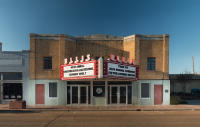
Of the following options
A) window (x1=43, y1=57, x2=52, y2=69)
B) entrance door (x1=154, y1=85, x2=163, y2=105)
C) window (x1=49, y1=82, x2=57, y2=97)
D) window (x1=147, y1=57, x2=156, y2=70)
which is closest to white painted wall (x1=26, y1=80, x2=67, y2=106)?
window (x1=49, y1=82, x2=57, y2=97)

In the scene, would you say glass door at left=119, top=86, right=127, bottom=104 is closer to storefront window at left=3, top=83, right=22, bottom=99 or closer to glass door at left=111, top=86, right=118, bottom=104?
glass door at left=111, top=86, right=118, bottom=104

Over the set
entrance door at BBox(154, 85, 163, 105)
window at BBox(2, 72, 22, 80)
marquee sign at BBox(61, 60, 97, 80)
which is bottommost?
entrance door at BBox(154, 85, 163, 105)

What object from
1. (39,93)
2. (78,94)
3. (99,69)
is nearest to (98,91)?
(78,94)

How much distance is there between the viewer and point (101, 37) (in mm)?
20750

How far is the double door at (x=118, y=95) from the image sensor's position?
1944cm

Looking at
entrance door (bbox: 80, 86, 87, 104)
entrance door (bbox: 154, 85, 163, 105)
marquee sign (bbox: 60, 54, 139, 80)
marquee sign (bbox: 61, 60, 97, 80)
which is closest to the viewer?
marquee sign (bbox: 60, 54, 139, 80)

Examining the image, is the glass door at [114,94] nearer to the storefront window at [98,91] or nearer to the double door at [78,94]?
the storefront window at [98,91]

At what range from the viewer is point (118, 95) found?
1948 cm

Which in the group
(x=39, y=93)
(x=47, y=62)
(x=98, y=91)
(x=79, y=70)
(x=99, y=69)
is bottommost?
(x=39, y=93)

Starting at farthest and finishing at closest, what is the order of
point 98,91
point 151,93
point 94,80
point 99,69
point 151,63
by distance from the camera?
point 151,63
point 151,93
point 98,91
point 94,80
point 99,69

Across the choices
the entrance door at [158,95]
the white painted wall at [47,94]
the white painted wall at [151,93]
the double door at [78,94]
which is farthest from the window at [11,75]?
the entrance door at [158,95]

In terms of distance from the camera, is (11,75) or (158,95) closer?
(158,95)

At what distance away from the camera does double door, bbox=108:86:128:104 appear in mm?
19438

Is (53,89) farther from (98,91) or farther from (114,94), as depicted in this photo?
(114,94)
